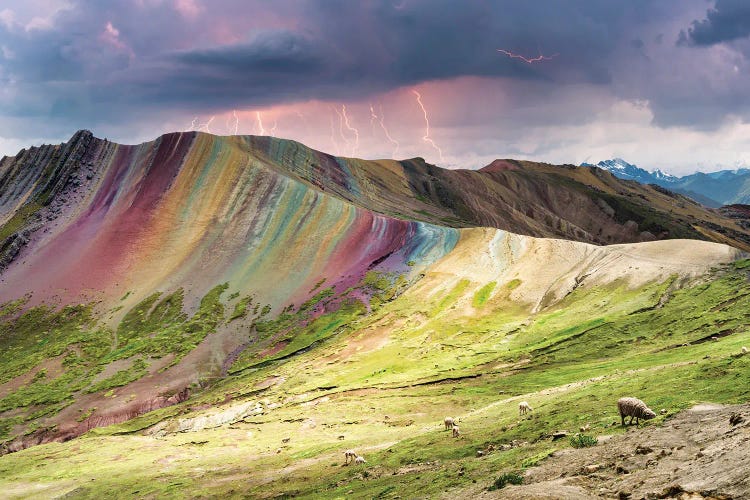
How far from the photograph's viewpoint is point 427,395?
66875 millimetres

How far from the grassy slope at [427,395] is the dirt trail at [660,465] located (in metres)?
2.67

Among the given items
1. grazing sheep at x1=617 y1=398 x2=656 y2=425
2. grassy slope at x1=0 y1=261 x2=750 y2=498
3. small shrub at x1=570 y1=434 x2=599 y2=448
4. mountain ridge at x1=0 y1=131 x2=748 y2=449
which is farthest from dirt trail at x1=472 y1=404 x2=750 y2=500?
mountain ridge at x1=0 y1=131 x2=748 y2=449

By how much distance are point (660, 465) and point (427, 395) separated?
46688 millimetres

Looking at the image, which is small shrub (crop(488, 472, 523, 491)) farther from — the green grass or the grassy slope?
the green grass

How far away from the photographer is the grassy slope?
116ft

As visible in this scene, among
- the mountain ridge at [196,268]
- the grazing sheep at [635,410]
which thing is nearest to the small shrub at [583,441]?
the grazing sheep at [635,410]

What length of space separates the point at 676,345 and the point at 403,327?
151ft

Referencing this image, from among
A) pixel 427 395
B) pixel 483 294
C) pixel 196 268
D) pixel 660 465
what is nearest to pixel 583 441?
pixel 660 465

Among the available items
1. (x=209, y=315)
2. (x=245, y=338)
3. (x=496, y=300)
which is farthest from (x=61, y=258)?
(x=496, y=300)

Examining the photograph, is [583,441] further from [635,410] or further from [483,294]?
[483,294]

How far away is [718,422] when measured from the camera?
24594 millimetres

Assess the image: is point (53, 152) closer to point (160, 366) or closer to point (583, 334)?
point (160, 366)

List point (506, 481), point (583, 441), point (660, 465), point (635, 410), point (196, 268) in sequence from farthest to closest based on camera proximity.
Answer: point (196, 268)
point (635, 410)
point (583, 441)
point (506, 481)
point (660, 465)

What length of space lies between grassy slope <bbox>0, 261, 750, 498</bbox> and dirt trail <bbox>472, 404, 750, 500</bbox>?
8.77ft
